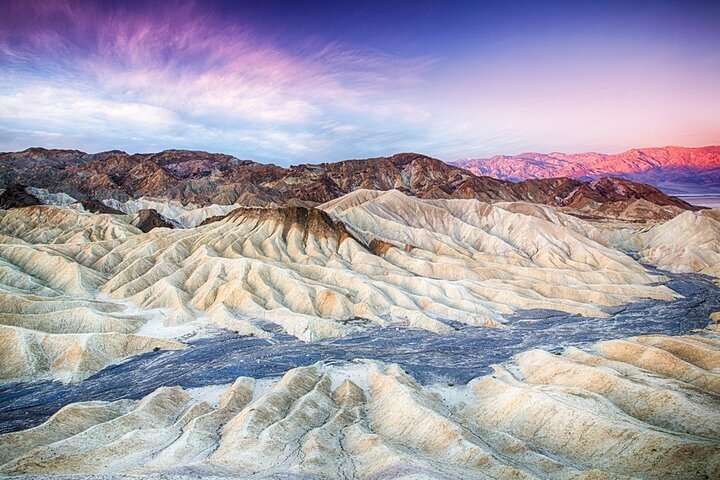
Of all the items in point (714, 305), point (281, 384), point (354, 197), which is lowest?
point (714, 305)

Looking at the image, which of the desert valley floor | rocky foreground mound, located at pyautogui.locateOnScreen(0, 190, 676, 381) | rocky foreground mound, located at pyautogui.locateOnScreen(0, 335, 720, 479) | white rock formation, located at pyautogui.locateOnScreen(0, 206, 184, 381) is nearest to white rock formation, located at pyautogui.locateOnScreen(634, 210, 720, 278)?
the desert valley floor

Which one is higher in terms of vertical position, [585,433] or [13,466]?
[13,466]

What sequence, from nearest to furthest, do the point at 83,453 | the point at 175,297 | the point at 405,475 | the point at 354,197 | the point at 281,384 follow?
the point at 405,475 → the point at 83,453 → the point at 281,384 → the point at 175,297 → the point at 354,197

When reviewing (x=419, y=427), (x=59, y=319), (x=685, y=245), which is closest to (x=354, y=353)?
(x=419, y=427)

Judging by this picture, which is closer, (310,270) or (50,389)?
(50,389)

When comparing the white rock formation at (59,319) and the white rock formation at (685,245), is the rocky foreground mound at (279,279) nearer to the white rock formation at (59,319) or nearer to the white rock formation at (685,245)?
the white rock formation at (59,319)

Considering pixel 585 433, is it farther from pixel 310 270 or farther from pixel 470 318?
pixel 310 270

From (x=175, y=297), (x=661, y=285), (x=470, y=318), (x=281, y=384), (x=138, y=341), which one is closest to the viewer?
(x=281, y=384)

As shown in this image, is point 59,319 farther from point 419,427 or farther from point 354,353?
point 419,427

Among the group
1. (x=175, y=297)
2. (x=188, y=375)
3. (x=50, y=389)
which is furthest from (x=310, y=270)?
(x=50, y=389)
